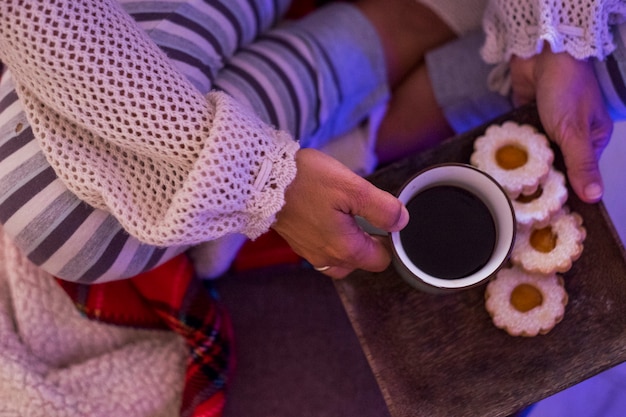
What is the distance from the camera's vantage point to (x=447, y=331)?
0.63 m

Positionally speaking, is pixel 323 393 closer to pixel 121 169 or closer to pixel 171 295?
pixel 171 295

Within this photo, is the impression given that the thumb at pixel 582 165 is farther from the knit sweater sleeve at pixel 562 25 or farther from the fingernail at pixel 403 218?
the fingernail at pixel 403 218

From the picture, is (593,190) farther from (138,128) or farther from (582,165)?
(138,128)

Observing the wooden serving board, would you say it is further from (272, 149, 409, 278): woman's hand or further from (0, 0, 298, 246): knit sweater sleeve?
(0, 0, 298, 246): knit sweater sleeve

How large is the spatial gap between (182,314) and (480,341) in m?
0.41

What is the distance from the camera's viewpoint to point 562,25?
Answer: 615 millimetres

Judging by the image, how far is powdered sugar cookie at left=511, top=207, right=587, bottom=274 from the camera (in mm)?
601

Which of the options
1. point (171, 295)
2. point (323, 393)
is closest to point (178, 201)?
point (171, 295)

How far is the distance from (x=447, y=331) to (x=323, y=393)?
1.03 ft

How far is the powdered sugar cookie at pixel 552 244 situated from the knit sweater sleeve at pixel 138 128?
0.87ft

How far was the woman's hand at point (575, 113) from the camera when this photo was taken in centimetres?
62

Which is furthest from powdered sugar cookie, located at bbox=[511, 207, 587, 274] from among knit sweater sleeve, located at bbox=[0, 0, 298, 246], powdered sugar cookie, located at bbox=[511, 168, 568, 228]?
knit sweater sleeve, located at bbox=[0, 0, 298, 246]

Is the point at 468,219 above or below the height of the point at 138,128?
below

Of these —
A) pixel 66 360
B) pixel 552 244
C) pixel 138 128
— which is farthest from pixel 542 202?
pixel 66 360
